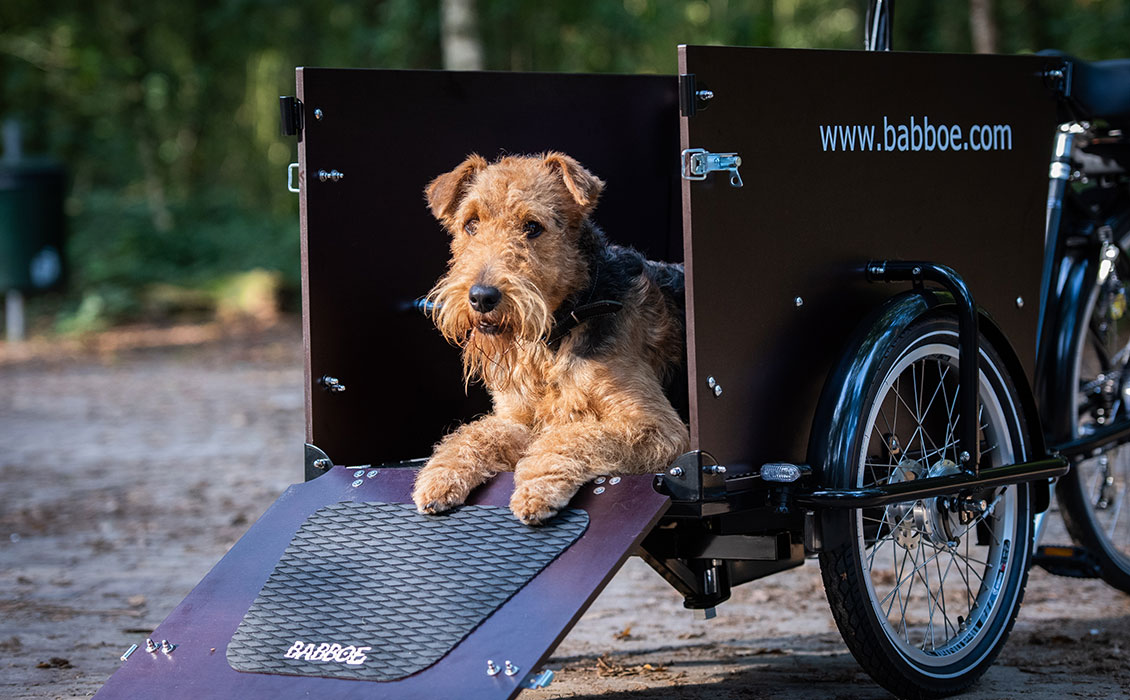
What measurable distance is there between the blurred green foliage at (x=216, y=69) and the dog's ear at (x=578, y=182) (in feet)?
41.0

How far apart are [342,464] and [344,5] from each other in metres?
17.1

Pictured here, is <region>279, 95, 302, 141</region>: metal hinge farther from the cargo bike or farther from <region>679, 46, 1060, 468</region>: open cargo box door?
<region>679, 46, 1060, 468</region>: open cargo box door

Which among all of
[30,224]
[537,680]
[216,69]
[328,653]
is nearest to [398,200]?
[328,653]

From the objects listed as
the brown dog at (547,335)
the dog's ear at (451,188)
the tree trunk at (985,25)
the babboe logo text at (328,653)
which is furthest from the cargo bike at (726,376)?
the tree trunk at (985,25)

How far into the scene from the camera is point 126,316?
1552 cm

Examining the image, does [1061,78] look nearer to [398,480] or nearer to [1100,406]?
[1100,406]

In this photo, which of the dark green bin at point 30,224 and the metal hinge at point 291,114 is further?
the dark green bin at point 30,224

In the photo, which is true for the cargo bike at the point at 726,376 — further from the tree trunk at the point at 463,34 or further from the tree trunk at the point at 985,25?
the tree trunk at the point at 463,34

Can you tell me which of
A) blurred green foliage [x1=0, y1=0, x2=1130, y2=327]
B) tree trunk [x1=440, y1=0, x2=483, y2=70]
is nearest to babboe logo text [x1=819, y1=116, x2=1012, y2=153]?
tree trunk [x1=440, y1=0, x2=483, y2=70]

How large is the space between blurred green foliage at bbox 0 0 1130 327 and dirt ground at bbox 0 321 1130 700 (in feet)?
24.3

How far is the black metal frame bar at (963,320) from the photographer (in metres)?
3.36

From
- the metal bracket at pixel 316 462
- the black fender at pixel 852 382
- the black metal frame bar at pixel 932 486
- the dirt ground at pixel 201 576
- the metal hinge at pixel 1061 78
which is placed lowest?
the dirt ground at pixel 201 576

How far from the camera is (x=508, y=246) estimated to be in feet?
11.0

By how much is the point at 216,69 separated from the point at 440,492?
20.1 meters
